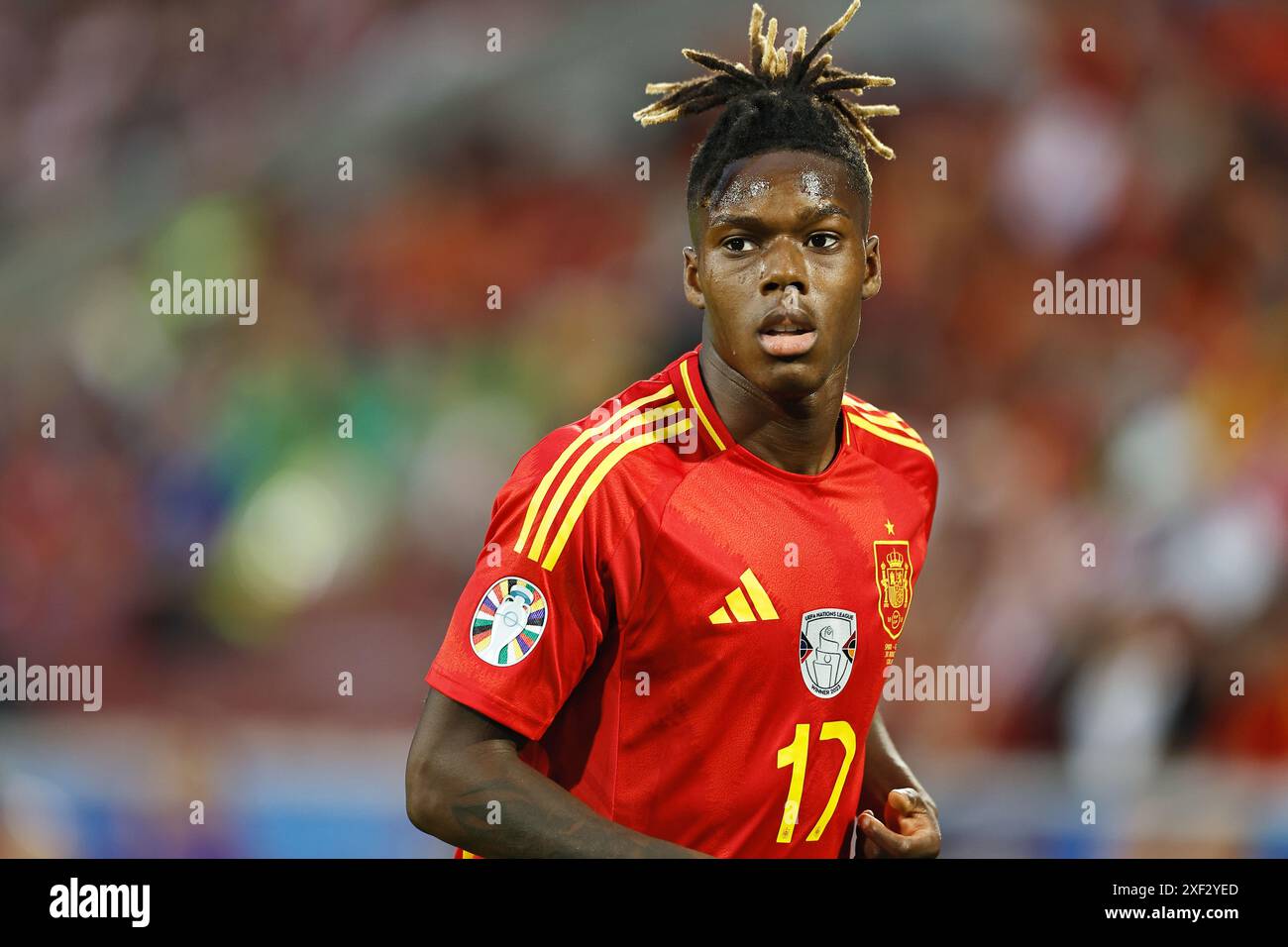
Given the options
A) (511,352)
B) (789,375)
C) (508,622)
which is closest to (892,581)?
(789,375)

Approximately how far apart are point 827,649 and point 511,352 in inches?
142

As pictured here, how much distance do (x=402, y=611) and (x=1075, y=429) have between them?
290 centimetres

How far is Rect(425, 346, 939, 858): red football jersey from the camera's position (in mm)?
2238

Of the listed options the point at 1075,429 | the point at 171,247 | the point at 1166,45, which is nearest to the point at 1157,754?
the point at 1075,429

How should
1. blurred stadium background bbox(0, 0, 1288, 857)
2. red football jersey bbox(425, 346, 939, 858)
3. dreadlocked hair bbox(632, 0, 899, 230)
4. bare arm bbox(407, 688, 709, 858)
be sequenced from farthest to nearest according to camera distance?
blurred stadium background bbox(0, 0, 1288, 857) → dreadlocked hair bbox(632, 0, 899, 230) → red football jersey bbox(425, 346, 939, 858) → bare arm bbox(407, 688, 709, 858)

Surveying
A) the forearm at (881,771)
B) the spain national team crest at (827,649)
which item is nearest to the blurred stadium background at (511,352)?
the forearm at (881,771)

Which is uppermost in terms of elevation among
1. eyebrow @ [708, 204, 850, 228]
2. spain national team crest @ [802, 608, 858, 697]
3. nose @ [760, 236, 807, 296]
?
eyebrow @ [708, 204, 850, 228]

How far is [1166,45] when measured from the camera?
5.99 meters

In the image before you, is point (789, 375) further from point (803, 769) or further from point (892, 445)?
point (803, 769)

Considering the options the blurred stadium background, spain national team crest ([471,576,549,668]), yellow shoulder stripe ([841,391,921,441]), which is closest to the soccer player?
spain national team crest ([471,576,549,668])

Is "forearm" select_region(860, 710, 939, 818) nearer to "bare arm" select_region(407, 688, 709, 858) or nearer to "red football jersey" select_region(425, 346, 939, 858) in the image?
"red football jersey" select_region(425, 346, 939, 858)

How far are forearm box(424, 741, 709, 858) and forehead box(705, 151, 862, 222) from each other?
3.46 feet

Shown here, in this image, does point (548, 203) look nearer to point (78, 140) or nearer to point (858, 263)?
point (78, 140)

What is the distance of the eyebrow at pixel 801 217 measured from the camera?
2443mm
